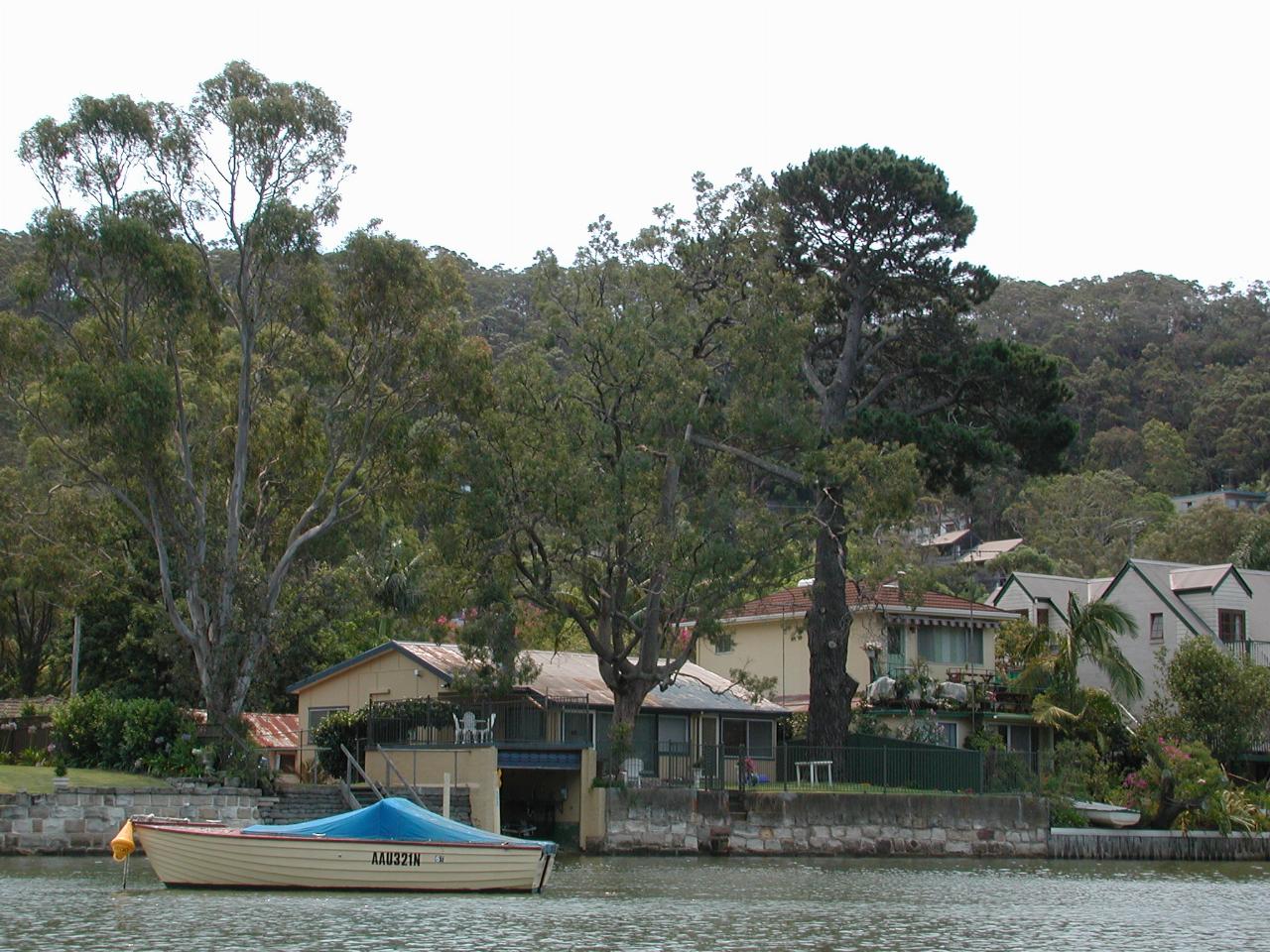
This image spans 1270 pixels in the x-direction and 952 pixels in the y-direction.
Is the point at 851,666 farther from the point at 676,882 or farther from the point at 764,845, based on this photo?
the point at 676,882

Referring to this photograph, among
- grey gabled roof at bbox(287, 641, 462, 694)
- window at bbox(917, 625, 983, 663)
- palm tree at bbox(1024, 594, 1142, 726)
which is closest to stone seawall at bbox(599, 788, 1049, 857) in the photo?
grey gabled roof at bbox(287, 641, 462, 694)

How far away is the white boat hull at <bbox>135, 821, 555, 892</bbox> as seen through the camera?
2597cm

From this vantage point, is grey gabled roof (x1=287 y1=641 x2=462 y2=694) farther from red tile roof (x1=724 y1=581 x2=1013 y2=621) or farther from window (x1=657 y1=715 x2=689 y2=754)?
red tile roof (x1=724 y1=581 x2=1013 y2=621)

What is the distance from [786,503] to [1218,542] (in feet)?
158

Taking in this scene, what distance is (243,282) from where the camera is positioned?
41.2m

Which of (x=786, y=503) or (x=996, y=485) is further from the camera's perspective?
(x=996, y=485)

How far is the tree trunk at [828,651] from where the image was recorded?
4638 centimetres

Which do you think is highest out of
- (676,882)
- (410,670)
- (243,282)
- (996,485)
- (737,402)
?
(996,485)

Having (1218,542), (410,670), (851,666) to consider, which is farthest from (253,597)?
(1218,542)

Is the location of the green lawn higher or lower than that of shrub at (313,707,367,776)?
lower

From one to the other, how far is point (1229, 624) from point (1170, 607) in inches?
107

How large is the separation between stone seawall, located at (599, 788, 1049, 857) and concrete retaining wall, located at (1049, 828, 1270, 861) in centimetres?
63

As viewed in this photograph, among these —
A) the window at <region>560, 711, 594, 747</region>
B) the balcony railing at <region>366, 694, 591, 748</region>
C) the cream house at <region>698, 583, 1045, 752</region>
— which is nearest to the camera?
the balcony railing at <region>366, 694, 591, 748</region>

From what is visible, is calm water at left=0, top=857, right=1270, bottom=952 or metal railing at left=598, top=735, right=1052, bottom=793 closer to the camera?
calm water at left=0, top=857, right=1270, bottom=952
